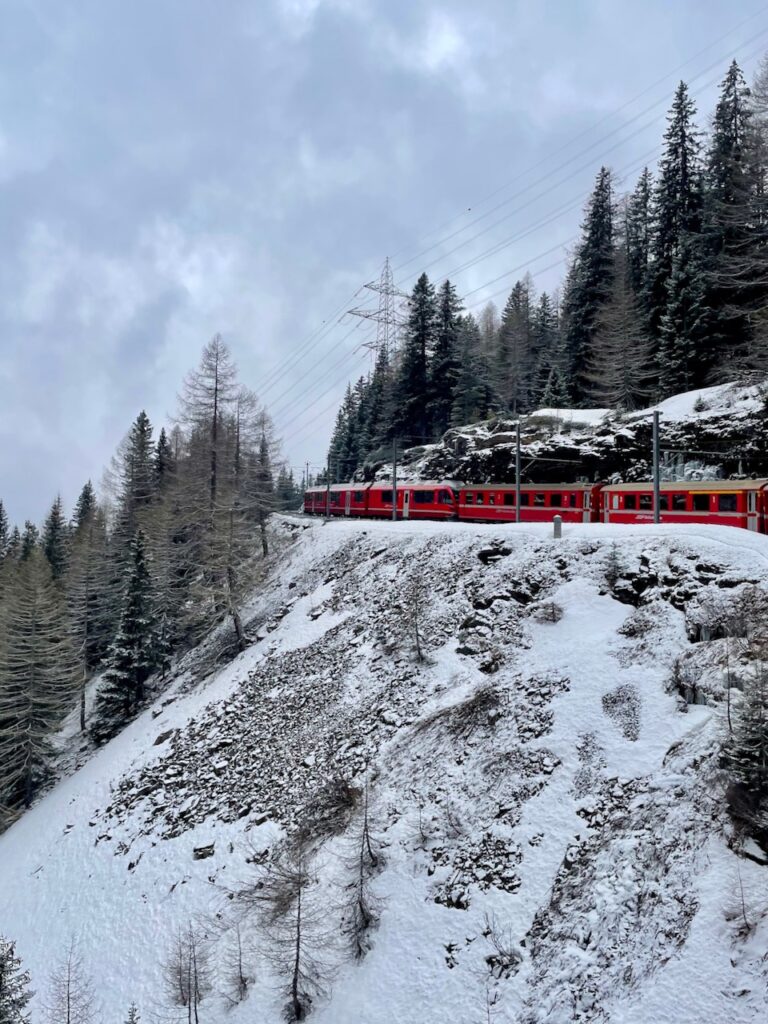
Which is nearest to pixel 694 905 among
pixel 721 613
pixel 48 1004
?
pixel 721 613

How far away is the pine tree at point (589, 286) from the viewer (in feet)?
146

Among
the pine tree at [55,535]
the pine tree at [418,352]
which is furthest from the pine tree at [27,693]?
the pine tree at [418,352]

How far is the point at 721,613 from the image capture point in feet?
42.1

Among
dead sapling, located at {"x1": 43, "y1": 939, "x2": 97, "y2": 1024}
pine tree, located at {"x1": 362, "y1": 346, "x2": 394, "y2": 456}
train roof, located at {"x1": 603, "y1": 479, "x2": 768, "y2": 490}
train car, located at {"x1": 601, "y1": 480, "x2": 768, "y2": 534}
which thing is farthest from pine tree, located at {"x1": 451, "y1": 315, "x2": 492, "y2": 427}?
dead sapling, located at {"x1": 43, "y1": 939, "x2": 97, "y2": 1024}

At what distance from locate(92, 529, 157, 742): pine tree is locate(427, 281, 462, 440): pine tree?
32.7 metres

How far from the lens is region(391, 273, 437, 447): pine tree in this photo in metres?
52.8

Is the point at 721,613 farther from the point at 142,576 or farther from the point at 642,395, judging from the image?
the point at 642,395

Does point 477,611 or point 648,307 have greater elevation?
point 648,307

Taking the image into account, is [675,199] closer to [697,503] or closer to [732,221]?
[732,221]

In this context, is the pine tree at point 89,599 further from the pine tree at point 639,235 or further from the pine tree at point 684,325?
the pine tree at point 639,235

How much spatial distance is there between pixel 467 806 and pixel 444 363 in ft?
149

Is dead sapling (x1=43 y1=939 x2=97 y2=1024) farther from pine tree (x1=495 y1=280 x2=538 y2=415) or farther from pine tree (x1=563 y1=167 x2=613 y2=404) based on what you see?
pine tree (x1=495 y1=280 x2=538 y2=415)

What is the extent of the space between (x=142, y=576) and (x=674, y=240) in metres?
44.9

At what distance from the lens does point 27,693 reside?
26.1m
